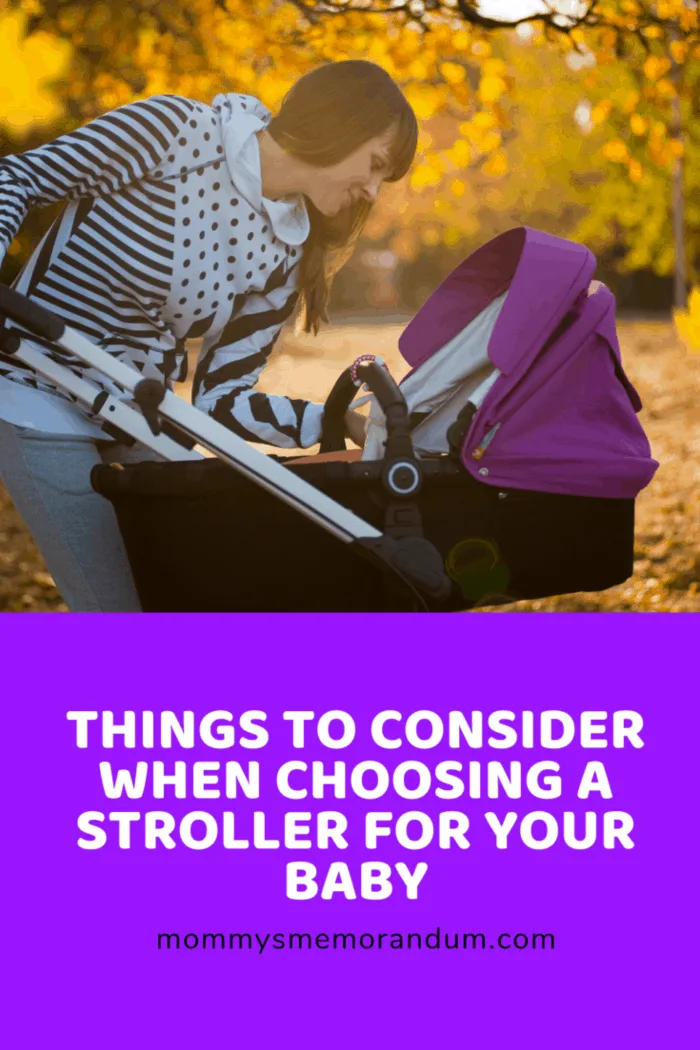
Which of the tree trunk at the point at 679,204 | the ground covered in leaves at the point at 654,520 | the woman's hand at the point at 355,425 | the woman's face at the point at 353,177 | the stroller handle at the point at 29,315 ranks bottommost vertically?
the stroller handle at the point at 29,315

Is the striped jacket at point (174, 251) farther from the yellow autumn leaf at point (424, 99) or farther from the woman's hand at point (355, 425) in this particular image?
the yellow autumn leaf at point (424, 99)

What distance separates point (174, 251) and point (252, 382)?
33cm

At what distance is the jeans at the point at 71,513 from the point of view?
7.77 feet

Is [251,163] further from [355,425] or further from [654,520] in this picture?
[654,520]

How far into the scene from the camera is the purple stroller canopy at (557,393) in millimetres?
2248

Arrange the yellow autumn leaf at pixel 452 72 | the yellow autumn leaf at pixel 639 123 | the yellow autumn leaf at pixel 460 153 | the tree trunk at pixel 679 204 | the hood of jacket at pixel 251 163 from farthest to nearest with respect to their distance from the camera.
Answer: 1. the tree trunk at pixel 679 204
2. the yellow autumn leaf at pixel 460 153
3. the yellow autumn leaf at pixel 452 72
4. the yellow autumn leaf at pixel 639 123
5. the hood of jacket at pixel 251 163

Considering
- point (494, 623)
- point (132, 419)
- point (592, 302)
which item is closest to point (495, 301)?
point (592, 302)

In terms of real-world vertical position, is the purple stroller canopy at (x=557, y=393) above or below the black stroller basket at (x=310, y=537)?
above

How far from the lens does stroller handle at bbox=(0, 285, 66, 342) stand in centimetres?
213

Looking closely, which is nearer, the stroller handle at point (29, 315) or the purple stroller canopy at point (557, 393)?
the stroller handle at point (29, 315)

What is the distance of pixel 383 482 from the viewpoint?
2156mm

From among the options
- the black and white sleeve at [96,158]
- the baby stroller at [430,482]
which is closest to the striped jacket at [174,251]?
the black and white sleeve at [96,158]

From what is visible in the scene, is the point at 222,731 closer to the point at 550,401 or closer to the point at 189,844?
the point at 189,844

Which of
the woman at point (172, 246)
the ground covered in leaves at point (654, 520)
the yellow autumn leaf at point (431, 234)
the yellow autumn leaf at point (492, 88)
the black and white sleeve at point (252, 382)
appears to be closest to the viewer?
the woman at point (172, 246)
